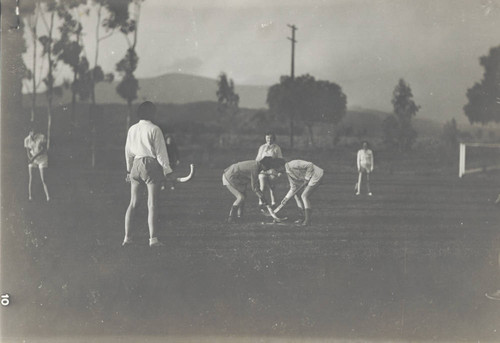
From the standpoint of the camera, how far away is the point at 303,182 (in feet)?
12.1

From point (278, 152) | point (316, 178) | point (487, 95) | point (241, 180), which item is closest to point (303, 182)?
point (316, 178)

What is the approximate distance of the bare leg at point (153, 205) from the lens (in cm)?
364

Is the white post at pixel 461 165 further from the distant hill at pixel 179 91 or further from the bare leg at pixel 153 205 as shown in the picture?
the bare leg at pixel 153 205

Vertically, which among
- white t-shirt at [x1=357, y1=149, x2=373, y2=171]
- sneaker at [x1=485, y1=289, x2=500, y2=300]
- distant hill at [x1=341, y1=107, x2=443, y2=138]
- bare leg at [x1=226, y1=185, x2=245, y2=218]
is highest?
distant hill at [x1=341, y1=107, x2=443, y2=138]

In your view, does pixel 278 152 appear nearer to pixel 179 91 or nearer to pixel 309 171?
pixel 309 171

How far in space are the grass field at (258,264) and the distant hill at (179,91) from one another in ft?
1.44

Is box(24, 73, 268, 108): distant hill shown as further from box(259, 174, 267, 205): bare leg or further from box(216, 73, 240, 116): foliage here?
box(259, 174, 267, 205): bare leg

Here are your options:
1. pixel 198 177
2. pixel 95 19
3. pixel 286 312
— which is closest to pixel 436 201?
pixel 286 312

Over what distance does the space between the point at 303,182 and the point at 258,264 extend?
720 millimetres

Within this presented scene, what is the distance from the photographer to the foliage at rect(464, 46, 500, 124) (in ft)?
11.7

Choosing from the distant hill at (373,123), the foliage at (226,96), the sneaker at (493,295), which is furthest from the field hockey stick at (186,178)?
the sneaker at (493,295)

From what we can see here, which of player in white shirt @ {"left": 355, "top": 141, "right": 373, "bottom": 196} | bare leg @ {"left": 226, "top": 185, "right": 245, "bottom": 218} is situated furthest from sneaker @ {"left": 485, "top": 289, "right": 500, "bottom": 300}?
bare leg @ {"left": 226, "top": 185, "right": 245, "bottom": 218}

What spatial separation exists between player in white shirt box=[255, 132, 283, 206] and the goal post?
1396 mm

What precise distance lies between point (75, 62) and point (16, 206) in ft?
4.01
